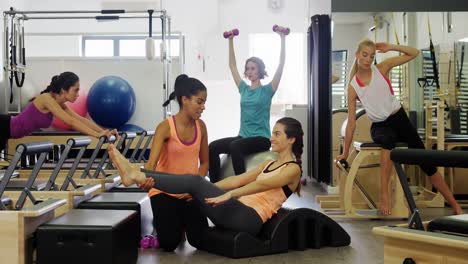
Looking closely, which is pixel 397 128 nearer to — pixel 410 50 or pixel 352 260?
pixel 410 50

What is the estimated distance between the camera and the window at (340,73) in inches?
226

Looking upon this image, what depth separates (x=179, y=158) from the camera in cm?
311

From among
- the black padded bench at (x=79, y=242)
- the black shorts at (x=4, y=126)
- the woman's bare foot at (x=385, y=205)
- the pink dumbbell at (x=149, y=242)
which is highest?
the black shorts at (x=4, y=126)

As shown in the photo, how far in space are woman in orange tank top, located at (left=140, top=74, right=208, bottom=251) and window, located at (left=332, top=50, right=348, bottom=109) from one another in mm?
2889

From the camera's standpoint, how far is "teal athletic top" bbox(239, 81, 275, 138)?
4.31 m

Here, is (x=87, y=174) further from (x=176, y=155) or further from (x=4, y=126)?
(x=176, y=155)

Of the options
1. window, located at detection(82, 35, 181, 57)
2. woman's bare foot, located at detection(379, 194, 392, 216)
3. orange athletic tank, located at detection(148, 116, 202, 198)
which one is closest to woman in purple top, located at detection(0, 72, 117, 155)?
orange athletic tank, located at detection(148, 116, 202, 198)

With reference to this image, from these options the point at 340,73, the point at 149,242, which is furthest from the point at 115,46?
the point at 149,242

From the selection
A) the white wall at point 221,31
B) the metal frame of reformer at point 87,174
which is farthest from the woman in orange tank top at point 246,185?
the white wall at point 221,31

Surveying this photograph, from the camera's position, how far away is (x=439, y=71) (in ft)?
18.4

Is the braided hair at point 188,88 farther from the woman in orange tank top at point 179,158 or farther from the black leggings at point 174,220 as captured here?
the black leggings at point 174,220

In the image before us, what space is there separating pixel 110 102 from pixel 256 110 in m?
2.71

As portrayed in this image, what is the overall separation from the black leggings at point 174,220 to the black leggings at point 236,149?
110cm

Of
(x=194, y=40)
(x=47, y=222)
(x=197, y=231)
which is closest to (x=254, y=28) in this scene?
(x=194, y=40)
